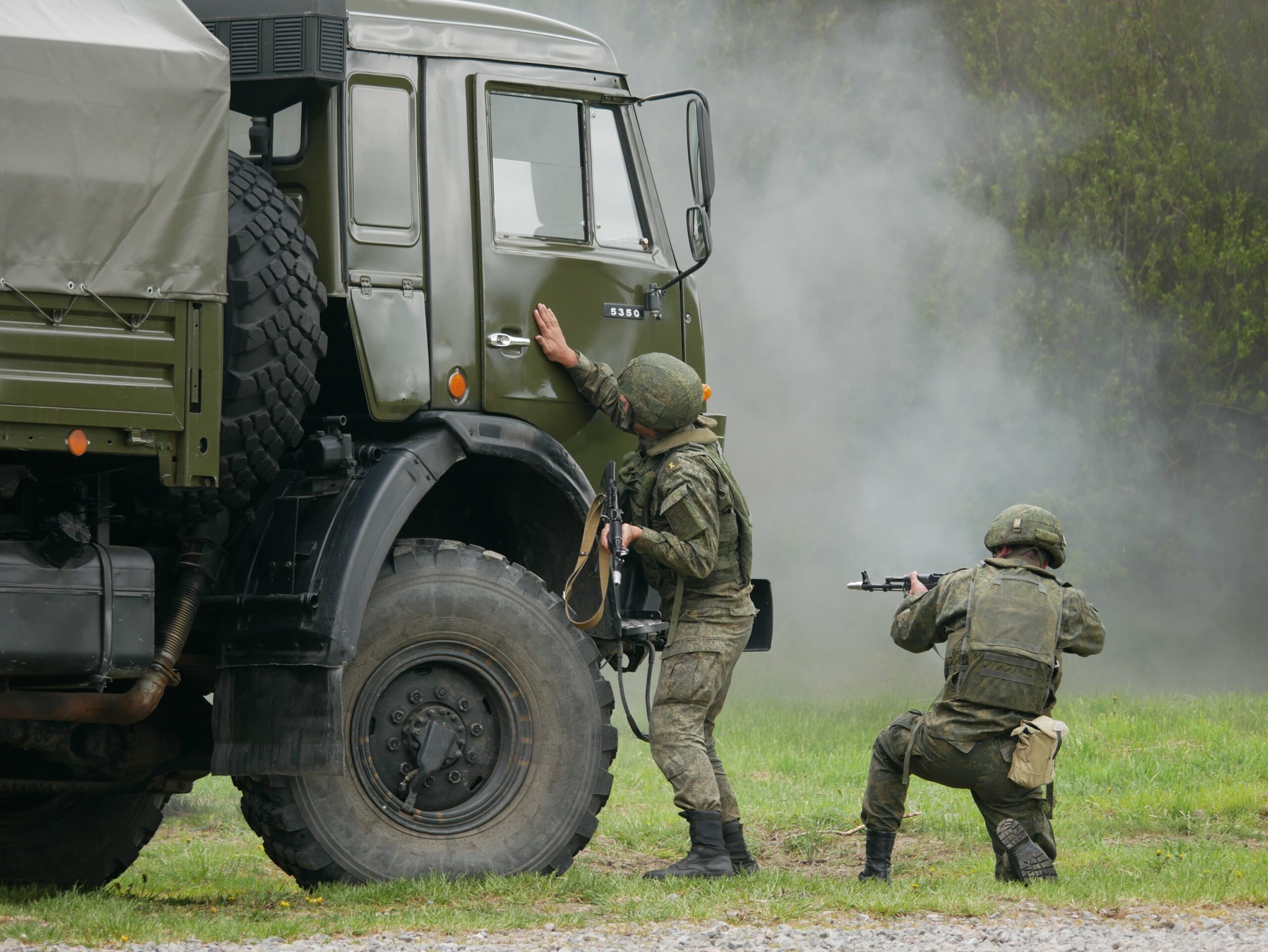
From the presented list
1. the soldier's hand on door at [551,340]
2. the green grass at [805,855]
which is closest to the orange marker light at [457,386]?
the soldier's hand on door at [551,340]

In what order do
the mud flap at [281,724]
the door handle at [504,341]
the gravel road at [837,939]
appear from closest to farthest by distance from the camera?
1. the gravel road at [837,939]
2. the mud flap at [281,724]
3. the door handle at [504,341]

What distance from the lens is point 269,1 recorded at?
18.2 ft

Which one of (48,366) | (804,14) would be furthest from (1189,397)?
(48,366)

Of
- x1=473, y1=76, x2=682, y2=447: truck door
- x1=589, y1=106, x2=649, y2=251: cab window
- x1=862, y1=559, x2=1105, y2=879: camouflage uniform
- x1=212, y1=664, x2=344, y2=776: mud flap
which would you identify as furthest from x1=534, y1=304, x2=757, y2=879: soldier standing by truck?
x1=212, y1=664, x2=344, y2=776: mud flap

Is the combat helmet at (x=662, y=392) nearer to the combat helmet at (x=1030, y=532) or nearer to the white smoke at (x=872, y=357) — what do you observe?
the combat helmet at (x=1030, y=532)

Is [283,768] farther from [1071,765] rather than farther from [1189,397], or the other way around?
[1189,397]

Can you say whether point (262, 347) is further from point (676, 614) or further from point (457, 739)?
point (676, 614)

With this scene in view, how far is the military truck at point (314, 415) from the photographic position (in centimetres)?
470

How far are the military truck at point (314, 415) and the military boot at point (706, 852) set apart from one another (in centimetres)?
36

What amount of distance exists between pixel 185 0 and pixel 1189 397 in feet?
41.3

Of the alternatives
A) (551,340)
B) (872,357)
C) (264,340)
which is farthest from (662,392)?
(872,357)

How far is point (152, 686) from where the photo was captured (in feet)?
16.6

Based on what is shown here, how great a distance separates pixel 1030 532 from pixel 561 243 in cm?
195

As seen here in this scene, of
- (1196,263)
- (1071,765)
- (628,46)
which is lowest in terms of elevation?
(1071,765)
